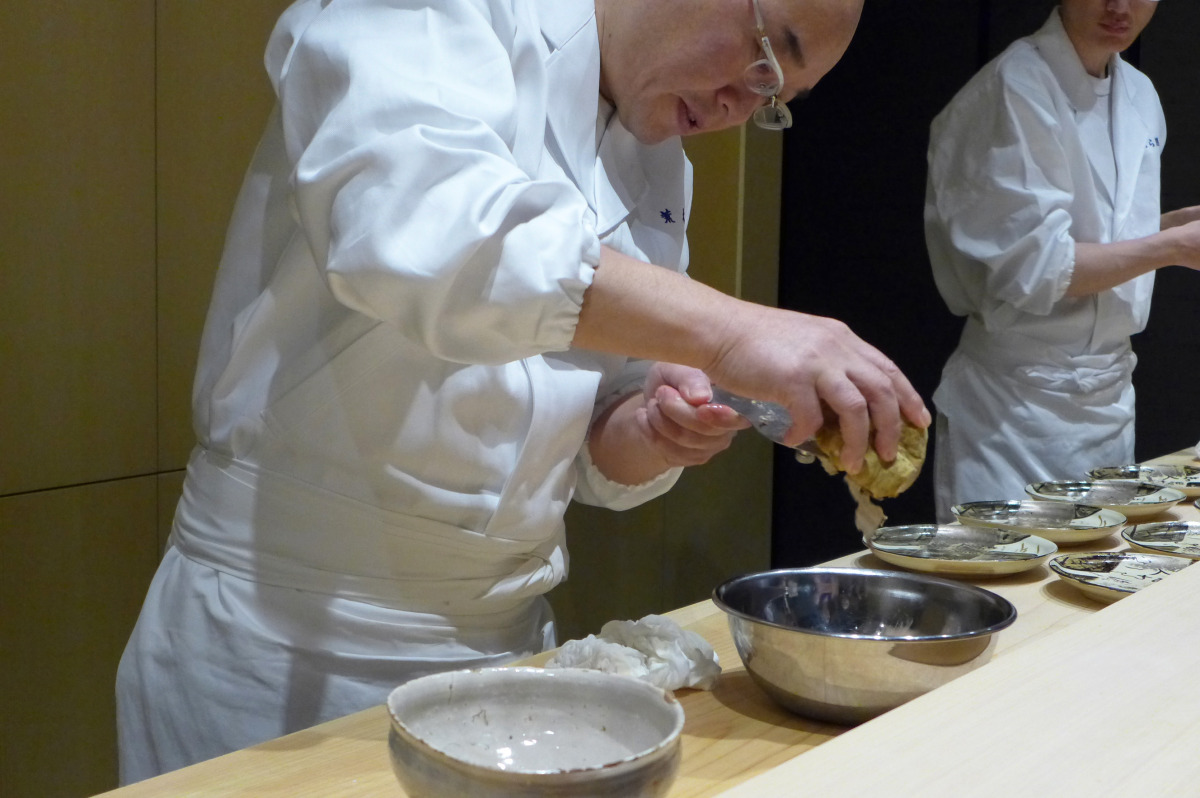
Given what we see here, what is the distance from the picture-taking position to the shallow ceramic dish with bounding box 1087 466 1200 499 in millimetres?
2146

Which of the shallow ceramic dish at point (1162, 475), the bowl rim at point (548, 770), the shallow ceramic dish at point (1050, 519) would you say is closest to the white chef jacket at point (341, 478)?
the bowl rim at point (548, 770)

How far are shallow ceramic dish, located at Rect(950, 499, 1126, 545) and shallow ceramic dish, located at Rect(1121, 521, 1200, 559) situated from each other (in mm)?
32

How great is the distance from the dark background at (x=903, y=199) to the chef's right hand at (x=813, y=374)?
10.0 ft

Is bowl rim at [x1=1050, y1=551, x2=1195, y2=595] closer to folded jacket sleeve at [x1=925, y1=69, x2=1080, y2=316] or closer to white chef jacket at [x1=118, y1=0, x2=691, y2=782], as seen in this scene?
white chef jacket at [x1=118, y1=0, x2=691, y2=782]

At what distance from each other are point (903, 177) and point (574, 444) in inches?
114

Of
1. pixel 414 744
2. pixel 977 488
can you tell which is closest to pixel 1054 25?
pixel 977 488

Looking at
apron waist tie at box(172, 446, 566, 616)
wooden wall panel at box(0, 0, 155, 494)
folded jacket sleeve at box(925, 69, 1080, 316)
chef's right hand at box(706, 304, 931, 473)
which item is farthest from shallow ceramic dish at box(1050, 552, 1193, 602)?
wooden wall panel at box(0, 0, 155, 494)

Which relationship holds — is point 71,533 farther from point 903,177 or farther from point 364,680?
point 903,177

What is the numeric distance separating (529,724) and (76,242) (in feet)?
6.06

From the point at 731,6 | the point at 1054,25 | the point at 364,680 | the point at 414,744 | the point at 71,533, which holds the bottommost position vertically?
the point at 71,533

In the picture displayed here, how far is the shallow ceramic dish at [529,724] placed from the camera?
64 centimetres

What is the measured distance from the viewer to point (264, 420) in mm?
1199

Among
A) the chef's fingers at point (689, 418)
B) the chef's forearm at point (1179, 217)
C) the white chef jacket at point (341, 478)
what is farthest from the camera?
the chef's forearm at point (1179, 217)

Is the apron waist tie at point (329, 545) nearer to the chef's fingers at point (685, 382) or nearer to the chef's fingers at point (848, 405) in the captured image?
the chef's fingers at point (685, 382)
